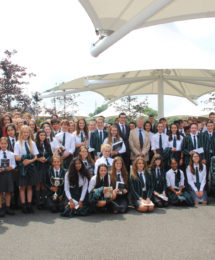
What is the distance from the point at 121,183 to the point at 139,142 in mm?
1775

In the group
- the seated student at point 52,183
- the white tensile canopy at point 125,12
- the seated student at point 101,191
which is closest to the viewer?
the seated student at point 101,191

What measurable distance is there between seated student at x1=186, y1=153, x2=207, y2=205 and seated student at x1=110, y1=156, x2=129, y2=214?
5.20 feet

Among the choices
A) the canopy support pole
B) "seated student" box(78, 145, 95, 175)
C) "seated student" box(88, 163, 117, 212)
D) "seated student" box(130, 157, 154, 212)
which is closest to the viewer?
the canopy support pole

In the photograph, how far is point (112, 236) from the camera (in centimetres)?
417

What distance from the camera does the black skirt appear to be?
5328 millimetres

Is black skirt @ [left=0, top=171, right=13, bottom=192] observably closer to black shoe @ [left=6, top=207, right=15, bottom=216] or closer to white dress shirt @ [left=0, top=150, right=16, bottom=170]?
white dress shirt @ [left=0, top=150, right=16, bottom=170]

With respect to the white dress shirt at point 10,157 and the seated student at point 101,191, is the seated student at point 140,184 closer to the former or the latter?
the seated student at point 101,191

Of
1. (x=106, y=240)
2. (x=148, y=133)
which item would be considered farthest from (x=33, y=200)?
(x=148, y=133)

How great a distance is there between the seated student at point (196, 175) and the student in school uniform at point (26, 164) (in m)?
3.52

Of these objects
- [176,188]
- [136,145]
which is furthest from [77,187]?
[176,188]

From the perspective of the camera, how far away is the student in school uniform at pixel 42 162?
5896 mm

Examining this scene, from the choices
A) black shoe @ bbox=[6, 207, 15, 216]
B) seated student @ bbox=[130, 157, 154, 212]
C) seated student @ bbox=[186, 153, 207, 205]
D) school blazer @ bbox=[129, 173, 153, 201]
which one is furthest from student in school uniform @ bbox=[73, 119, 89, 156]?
seated student @ bbox=[186, 153, 207, 205]

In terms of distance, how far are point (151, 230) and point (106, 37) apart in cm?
358

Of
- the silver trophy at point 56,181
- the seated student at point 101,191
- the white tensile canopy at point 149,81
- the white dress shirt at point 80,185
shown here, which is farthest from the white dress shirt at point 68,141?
the white tensile canopy at point 149,81
